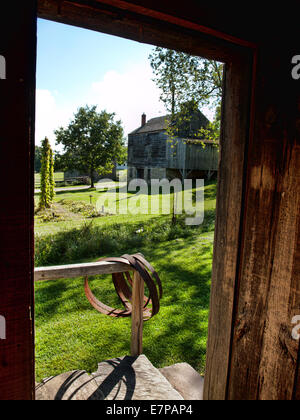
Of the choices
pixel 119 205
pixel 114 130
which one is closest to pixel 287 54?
pixel 119 205

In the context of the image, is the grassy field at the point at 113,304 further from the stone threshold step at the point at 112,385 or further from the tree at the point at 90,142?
the tree at the point at 90,142

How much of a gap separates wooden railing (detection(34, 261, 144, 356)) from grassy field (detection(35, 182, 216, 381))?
100 centimetres

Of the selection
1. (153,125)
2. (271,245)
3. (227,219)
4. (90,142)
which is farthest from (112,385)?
(90,142)

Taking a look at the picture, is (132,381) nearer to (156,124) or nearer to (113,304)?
(113,304)

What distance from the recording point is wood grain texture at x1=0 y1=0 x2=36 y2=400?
753mm

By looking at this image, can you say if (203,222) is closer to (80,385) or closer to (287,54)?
(80,385)

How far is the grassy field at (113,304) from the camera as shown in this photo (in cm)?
435

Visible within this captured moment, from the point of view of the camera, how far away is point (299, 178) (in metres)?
1.17

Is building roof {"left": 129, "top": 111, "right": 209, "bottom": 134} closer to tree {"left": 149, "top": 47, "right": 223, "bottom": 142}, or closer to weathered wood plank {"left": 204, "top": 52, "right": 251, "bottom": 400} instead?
tree {"left": 149, "top": 47, "right": 223, "bottom": 142}

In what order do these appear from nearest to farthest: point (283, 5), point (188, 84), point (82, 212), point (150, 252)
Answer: point (283, 5)
point (150, 252)
point (188, 84)
point (82, 212)

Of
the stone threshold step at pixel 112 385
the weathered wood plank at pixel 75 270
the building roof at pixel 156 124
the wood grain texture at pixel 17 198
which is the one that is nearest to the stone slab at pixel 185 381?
the stone threshold step at pixel 112 385

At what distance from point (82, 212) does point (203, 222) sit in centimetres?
753

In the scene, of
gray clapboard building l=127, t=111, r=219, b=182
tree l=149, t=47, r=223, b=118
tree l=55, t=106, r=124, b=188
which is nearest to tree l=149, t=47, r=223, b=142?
tree l=149, t=47, r=223, b=118

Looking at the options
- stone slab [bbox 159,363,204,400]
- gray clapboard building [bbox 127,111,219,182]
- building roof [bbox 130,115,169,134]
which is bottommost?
stone slab [bbox 159,363,204,400]
